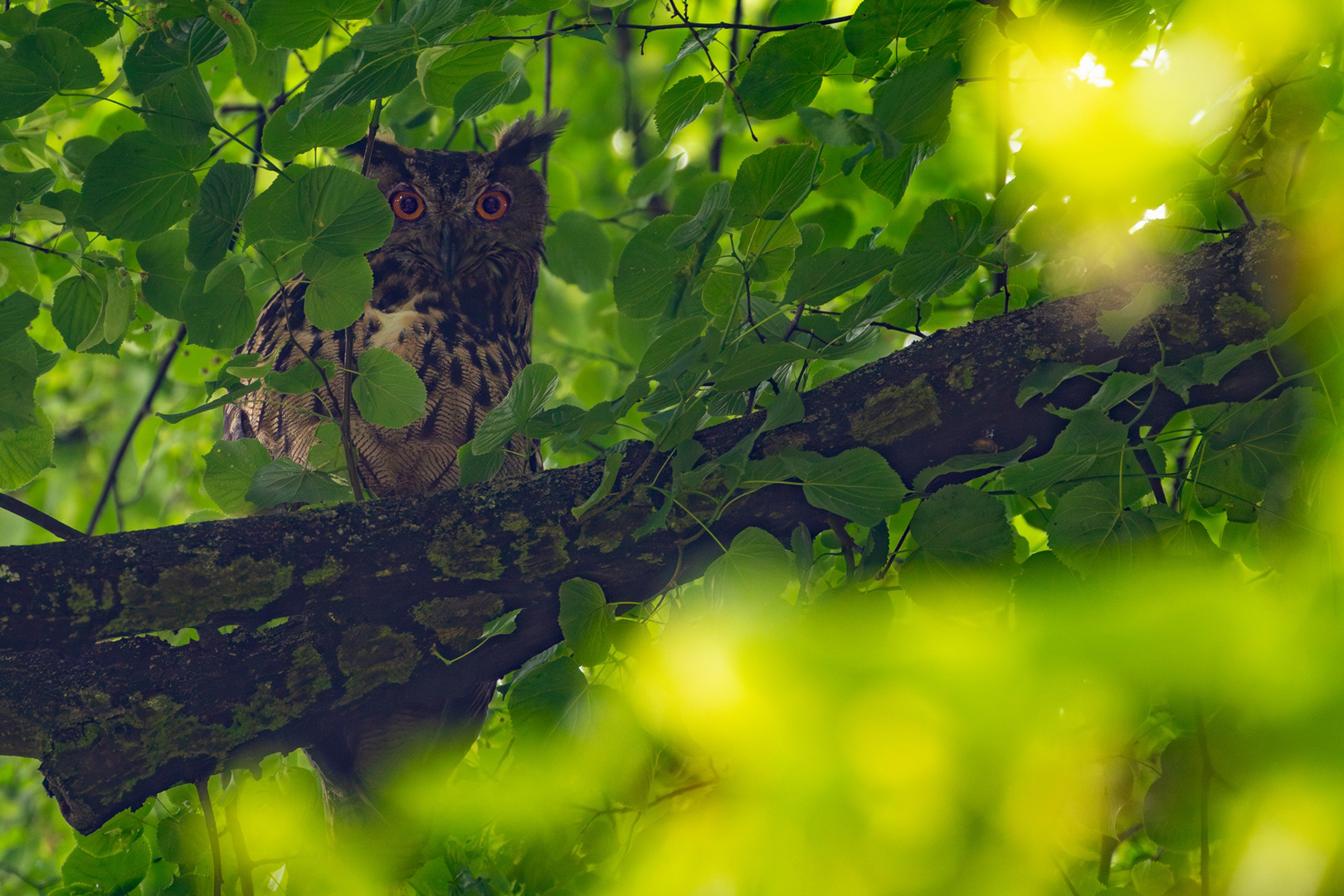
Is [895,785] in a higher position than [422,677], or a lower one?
lower

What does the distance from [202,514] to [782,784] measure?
1562mm

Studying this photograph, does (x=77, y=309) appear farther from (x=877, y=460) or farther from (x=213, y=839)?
(x=877, y=460)

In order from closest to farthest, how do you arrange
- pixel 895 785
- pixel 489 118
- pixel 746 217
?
pixel 895 785
pixel 746 217
pixel 489 118

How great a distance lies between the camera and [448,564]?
1650mm

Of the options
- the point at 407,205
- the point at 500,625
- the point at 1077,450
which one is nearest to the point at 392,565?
the point at 500,625

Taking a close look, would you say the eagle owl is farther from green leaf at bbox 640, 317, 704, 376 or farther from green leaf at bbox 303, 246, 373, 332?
green leaf at bbox 640, 317, 704, 376

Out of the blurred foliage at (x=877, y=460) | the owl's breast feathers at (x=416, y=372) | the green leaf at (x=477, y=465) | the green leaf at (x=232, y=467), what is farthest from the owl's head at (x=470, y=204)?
the green leaf at (x=477, y=465)

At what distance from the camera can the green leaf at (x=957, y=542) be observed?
1.43 m

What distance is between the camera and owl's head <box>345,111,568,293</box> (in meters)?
3.26

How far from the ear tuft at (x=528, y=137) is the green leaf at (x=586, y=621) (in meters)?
2.41

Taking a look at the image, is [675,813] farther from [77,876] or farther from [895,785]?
[77,876]

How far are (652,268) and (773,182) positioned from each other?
210mm

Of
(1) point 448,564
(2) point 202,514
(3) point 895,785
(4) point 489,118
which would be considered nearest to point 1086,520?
(3) point 895,785

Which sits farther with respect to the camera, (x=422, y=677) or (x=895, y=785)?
(x=422, y=677)
